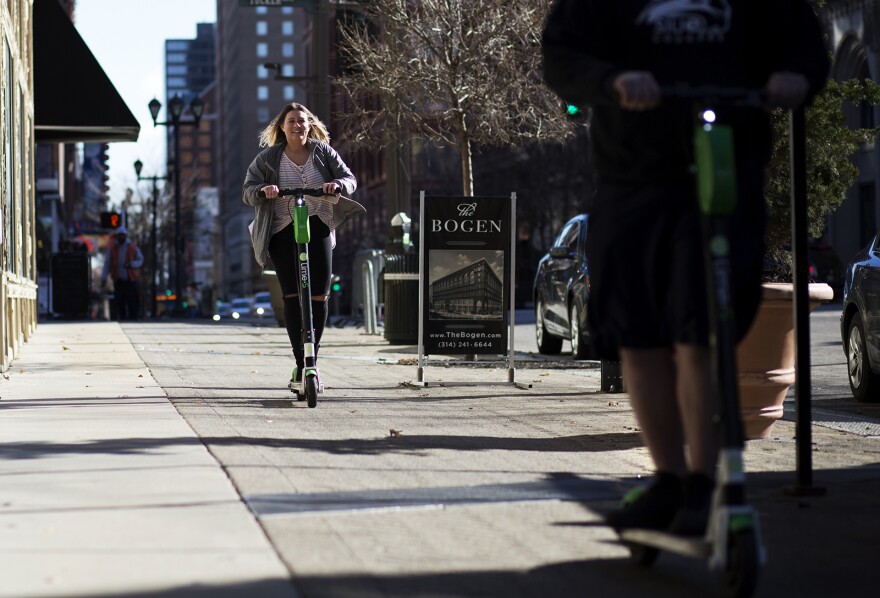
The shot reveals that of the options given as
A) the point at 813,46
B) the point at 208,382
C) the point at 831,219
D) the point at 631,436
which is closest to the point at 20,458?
the point at 631,436

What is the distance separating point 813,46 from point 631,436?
12.3 ft

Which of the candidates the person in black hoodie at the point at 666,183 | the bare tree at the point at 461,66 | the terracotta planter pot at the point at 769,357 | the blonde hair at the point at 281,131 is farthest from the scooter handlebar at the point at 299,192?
the bare tree at the point at 461,66

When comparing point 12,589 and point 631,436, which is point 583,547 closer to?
point 12,589

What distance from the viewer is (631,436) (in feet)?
25.6

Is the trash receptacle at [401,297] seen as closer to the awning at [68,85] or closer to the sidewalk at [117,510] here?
the awning at [68,85]

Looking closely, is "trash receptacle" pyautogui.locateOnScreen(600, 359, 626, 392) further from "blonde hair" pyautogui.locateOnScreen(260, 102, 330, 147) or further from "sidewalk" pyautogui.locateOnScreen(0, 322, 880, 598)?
"blonde hair" pyautogui.locateOnScreen(260, 102, 330, 147)

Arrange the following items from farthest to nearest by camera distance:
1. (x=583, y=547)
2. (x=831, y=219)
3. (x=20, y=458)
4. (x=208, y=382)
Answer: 1. (x=831, y=219)
2. (x=208, y=382)
3. (x=20, y=458)
4. (x=583, y=547)

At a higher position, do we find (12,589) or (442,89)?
(442,89)

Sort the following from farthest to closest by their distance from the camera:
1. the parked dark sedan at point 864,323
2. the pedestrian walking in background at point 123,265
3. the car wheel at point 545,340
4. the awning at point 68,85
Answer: the pedestrian walking in background at point 123,265, the awning at point 68,85, the car wheel at point 545,340, the parked dark sedan at point 864,323

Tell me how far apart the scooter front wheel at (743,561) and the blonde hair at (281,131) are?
21.0 ft

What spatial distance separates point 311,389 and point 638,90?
543cm

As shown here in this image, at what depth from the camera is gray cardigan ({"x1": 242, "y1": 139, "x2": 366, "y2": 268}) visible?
9555 millimetres

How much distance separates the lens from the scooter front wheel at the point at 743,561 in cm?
356

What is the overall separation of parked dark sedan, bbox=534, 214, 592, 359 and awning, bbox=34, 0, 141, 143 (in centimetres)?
889
